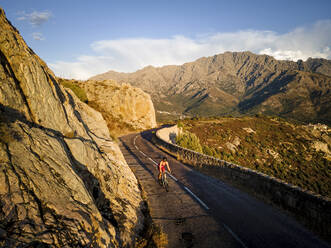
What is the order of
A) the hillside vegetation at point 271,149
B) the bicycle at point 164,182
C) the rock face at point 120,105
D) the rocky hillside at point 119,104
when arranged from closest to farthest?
the bicycle at point 164,182 → the hillside vegetation at point 271,149 → the rocky hillside at point 119,104 → the rock face at point 120,105

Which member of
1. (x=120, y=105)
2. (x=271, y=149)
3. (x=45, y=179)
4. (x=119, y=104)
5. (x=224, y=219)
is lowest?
(x=271, y=149)

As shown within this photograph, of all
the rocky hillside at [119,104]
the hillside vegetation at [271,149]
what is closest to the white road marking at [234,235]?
the hillside vegetation at [271,149]

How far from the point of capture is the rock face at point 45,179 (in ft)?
11.7

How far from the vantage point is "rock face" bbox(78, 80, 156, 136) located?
143 feet

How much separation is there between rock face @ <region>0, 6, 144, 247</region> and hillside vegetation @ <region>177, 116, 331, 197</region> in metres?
A: 21.4

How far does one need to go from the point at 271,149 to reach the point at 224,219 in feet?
121

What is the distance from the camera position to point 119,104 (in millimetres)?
46281

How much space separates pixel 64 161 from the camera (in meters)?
5.60

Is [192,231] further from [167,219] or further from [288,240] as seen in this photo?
[288,240]

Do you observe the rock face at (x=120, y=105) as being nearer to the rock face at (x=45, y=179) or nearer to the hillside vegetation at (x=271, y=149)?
the hillside vegetation at (x=271, y=149)

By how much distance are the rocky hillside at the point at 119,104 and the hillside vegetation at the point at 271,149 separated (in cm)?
1330

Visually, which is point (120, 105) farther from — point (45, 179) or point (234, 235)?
point (45, 179)

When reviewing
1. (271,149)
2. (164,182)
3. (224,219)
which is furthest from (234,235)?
(271,149)

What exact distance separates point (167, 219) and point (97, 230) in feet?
12.9
